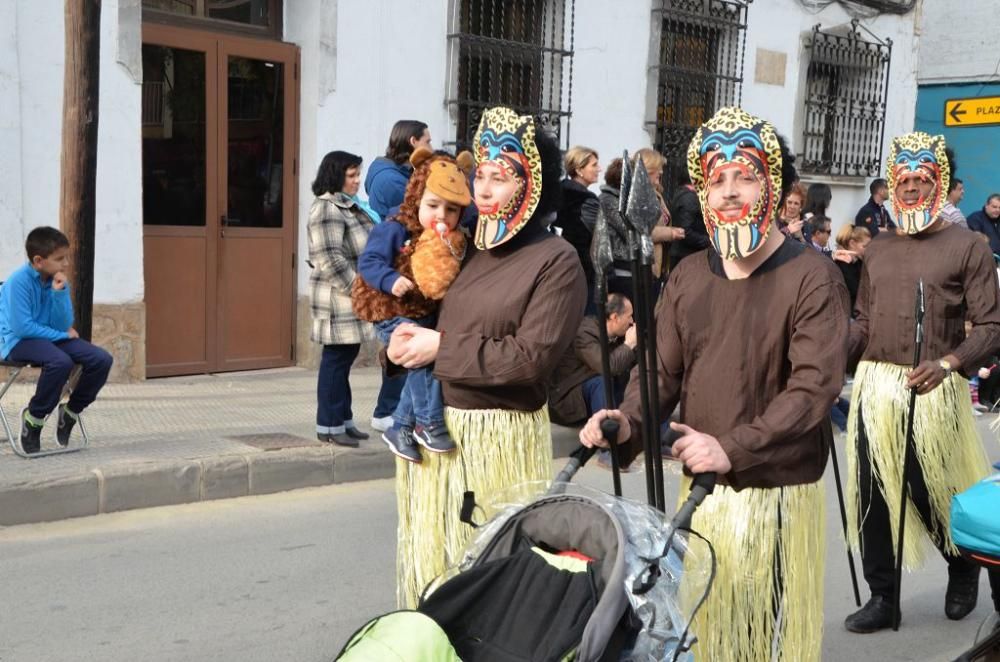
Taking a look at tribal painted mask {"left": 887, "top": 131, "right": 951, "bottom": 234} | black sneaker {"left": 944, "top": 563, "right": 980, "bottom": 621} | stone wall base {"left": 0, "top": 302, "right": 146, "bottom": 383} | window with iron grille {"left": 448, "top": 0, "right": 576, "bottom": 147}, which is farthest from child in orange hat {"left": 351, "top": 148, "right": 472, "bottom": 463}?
window with iron grille {"left": 448, "top": 0, "right": 576, "bottom": 147}

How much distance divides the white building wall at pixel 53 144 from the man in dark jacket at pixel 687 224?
4322mm

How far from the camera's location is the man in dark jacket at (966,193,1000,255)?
48.9ft

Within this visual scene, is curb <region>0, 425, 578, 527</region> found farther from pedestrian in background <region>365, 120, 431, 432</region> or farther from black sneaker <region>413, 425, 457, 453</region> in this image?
black sneaker <region>413, 425, 457, 453</region>

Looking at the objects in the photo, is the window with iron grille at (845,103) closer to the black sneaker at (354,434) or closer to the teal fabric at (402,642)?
the black sneaker at (354,434)

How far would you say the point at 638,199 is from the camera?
287 centimetres

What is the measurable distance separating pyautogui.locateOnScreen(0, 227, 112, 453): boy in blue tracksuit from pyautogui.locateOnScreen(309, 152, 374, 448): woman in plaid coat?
1.36 meters

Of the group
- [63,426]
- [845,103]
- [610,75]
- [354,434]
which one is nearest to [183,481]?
[63,426]

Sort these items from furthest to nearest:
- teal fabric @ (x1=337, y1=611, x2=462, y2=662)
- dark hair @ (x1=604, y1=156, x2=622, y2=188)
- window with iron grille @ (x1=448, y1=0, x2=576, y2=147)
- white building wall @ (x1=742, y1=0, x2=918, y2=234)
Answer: white building wall @ (x1=742, y1=0, x2=918, y2=234)
window with iron grille @ (x1=448, y1=0, x2=576, y2=147)
dark hair @ (x1=604, y1=156, x2=622, y2=188)
teal fabric @ (x1=337, y1=611, x2=462, y2=662)

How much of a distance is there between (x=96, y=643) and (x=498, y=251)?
222 cm

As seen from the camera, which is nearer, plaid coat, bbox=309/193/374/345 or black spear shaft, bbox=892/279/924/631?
black spear shaft, bbox=892/279/924/631

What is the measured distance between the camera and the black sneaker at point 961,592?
5.15 metres

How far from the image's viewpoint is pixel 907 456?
486 centimetres

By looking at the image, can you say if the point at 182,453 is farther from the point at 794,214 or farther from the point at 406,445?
the point at 794,214

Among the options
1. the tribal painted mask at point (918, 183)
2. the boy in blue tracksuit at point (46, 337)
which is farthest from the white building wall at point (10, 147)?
the tribal painted mask at point (918, 183)
